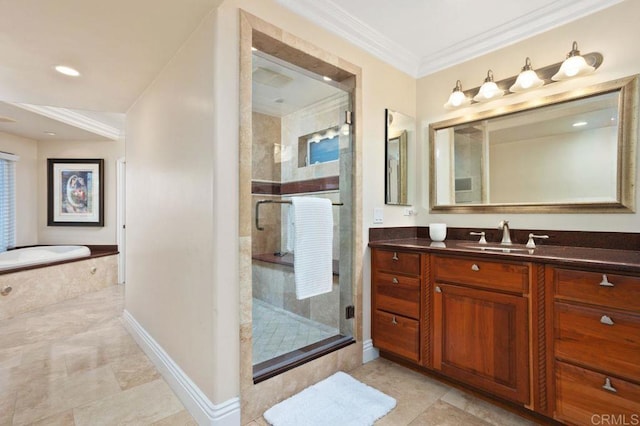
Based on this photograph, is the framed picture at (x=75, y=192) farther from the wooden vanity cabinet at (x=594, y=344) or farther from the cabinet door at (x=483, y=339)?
the wooden vanity cabinet at (x=594, y=344)

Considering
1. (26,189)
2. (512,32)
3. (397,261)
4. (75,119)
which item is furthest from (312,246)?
(26,189)

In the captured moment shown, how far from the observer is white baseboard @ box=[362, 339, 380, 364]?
87.9 inches

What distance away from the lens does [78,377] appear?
205cm

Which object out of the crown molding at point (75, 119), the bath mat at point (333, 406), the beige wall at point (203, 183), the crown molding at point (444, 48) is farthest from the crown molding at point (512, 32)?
the crown molding at point (75, 119)

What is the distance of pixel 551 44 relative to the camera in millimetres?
1985

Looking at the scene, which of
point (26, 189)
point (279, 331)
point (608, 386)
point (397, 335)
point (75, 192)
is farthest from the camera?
point (75, 192)

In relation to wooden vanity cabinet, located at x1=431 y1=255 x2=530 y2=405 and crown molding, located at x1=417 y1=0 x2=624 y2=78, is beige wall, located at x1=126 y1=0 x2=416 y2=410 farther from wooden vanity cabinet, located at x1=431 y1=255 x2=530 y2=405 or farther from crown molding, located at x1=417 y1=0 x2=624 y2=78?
wooden vanity cabinet, located at x1=431 y1=255 x2=530 y2=405

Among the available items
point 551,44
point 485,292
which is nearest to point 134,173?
point 485,292

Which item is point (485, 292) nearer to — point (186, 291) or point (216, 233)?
point (216, 233)

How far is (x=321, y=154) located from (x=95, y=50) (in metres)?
1.71

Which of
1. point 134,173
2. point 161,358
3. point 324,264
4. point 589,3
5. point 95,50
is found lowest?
point 161,358

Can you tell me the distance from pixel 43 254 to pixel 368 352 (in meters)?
4.78

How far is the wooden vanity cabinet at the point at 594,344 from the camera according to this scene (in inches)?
49.6

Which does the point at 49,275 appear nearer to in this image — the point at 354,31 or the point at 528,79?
the point at 354,31
